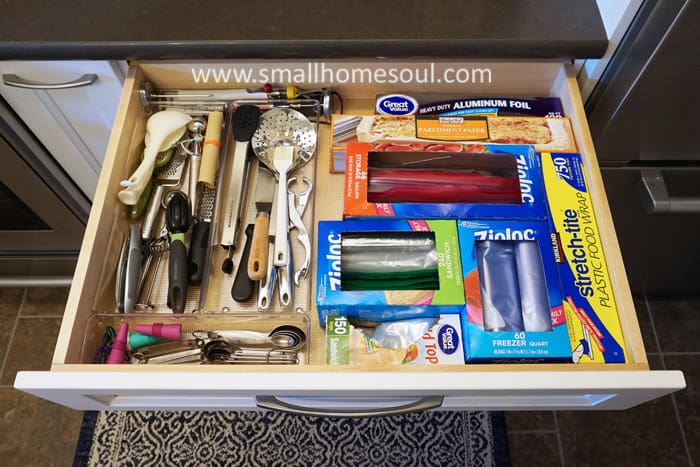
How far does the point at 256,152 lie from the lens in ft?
2.58

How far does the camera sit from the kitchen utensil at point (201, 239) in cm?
Result: 70

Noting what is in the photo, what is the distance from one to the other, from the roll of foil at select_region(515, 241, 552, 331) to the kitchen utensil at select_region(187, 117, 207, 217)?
45 cm

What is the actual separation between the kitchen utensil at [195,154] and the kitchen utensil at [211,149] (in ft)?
0.05

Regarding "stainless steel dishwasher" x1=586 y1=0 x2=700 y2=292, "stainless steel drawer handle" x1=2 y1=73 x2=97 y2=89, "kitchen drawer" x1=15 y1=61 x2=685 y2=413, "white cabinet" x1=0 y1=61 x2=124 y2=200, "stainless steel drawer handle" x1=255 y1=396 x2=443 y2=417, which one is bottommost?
"stainless steel drawer handle" x1=255 y1=396 x2=443 y2=417

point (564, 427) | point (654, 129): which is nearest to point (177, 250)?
point (654, 129)

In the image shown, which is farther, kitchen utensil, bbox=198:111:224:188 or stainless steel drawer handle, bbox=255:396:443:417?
kitchen utensil, bbox=198:111:224:188

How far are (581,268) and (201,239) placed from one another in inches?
19.4

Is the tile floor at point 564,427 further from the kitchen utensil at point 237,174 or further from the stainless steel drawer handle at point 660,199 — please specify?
the kitchen utensil at point 237,174

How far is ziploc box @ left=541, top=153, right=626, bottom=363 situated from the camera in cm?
61

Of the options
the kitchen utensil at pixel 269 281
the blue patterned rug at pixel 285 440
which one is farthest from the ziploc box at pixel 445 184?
the blue patterned rug at pixel 285 440

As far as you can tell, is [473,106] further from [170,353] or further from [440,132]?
[170,353]

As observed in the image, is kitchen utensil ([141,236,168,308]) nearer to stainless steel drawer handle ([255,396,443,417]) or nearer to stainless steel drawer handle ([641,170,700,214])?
stainless steel drawer handle ([255,396,443,417])

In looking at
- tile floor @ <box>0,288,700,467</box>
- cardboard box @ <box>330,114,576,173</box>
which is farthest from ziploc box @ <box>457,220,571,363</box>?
tile floor @ <box>0,288,700,467</box>

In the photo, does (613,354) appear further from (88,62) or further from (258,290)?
(88,62)
